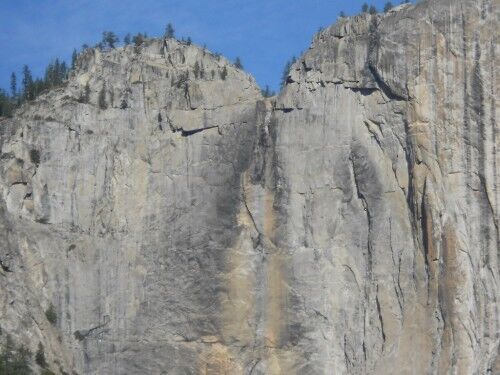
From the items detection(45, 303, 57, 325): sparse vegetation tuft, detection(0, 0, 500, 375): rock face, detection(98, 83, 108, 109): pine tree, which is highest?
detection(98, 83, 108, 109): pine tree

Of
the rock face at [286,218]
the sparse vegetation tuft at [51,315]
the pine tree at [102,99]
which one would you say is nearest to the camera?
the rock face at [286,218]

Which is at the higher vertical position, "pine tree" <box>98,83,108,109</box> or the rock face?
"pine tree" <box>98,83,108,109</box>

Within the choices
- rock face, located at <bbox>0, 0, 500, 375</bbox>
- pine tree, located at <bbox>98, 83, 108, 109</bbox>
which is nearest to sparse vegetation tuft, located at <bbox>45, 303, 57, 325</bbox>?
rock face, located at <bbox>0, 0, 500, 375</bbox>

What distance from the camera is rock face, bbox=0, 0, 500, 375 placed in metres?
69.9

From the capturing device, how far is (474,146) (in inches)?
2766

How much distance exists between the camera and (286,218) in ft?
237

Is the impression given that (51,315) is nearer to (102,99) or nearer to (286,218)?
(102,99)

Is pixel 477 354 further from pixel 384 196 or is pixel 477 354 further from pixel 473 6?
pixel 473 6

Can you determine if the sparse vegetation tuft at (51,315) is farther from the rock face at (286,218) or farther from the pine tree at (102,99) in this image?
the pine tree at (102,99)

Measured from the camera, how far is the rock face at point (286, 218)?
69.9 metres

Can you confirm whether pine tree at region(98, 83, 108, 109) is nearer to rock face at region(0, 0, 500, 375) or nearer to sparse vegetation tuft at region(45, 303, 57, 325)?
rock face at region(0, 0, 500, 375)

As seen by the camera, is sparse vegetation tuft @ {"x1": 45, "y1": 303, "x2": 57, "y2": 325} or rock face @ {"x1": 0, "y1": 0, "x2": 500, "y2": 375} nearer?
rock face @ {"x1": 0, "y1": 0, "x2": 500, "y2": 375}

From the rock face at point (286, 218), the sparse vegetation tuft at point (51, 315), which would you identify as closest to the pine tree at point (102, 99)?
the rock face at point (286, 218)

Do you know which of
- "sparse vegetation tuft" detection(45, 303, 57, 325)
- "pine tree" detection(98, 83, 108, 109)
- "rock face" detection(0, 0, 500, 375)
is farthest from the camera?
"pine tree" detection(98, 83, 108, 109)
